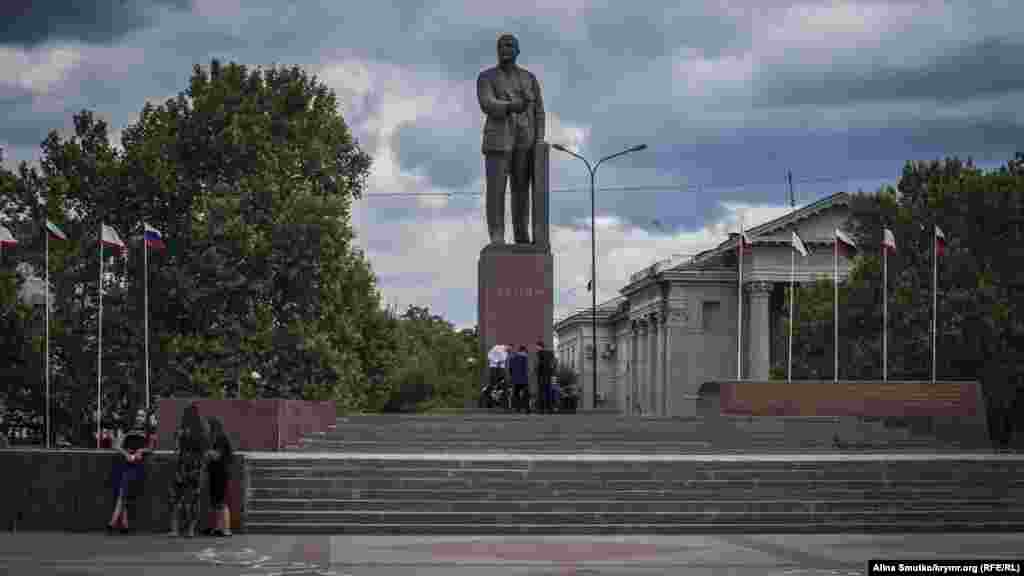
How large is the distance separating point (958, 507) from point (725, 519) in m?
4.03

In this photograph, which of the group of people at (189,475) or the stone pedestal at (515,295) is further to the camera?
the stone pedestal at (515,295)

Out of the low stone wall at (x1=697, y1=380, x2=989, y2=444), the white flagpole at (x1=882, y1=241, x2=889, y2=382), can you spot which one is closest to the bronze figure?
Result: the low stone wall at (x1=697, y1=380, x2=989, y2=444)

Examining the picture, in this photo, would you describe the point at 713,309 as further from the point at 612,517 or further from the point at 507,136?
the point at 612,517

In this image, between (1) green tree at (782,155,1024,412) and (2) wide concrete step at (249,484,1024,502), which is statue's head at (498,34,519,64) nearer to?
(2) wide concrete step at (249,484,1024,502)

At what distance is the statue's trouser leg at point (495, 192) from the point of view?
36281 millimetres

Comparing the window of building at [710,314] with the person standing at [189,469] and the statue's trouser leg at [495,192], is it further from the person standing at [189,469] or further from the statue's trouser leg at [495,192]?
the person standing at [189,469]

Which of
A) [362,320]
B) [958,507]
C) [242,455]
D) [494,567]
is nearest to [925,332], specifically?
[362,320]

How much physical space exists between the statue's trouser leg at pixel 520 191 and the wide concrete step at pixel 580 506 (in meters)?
12.5

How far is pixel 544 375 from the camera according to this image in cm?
3453

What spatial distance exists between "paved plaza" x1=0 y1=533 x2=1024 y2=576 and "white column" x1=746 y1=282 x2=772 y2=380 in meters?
67.3

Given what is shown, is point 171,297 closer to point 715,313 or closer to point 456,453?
point 456,453

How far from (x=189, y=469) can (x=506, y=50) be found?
16295 mm

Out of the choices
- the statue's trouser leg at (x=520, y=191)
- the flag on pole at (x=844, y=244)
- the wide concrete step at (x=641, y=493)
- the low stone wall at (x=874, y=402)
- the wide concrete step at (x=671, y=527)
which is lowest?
the wide concrete step at (x=671, y=527)

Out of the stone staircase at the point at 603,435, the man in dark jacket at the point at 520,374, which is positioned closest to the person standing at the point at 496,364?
the man in dark jacket at the point at 520,374
